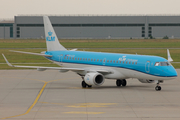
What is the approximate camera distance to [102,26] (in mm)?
184625

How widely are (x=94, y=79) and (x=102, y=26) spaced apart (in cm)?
15358

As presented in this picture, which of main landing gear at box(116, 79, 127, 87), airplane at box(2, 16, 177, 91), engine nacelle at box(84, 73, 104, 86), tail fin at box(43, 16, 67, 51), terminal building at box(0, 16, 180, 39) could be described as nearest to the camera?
airplane at box(2, 16, 177, 91)

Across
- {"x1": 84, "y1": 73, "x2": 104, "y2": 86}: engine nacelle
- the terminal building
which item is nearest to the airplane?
{"x1": 84, "y1": 73, "x2": 104, "y2": 86}: engine nacelle

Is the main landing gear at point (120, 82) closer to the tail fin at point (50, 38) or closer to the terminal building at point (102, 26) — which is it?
the tail fin at point (50, 38)

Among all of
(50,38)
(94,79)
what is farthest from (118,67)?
(50,38)

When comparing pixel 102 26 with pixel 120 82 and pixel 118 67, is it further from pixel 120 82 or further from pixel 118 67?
pixel 118 67

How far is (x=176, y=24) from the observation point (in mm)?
184875

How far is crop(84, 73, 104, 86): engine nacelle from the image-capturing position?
106 ft

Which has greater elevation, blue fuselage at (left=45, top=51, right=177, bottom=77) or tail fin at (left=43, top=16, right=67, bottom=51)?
tail fin at (left=43, top=16, right=67, bottom=51)

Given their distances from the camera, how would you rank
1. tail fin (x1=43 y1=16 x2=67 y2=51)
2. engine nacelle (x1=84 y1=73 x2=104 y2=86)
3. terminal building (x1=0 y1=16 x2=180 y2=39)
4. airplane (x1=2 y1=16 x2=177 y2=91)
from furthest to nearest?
terminal building (x1=0 y1=16 x2=180 y2=39), tail fin (x1=43 y1=16 x2=67 y2=51), engine nacelle (x1=84 y1=73 x2=104 y2=86), airplane (x1=2 y1=16 x2=177 y2=91)

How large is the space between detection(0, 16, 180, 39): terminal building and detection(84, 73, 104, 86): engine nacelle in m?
150

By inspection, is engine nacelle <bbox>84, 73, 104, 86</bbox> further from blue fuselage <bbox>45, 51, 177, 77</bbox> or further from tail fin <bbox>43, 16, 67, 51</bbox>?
tail fin <bbox>43, 16, 67, 51</bbox>

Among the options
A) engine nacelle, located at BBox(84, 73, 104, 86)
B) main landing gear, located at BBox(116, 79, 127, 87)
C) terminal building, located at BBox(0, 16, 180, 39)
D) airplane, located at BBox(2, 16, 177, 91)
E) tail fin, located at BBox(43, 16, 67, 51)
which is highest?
terminal building, located at BBox(0, 16, 180, 39)

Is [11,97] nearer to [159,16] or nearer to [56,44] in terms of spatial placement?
[56,44]
